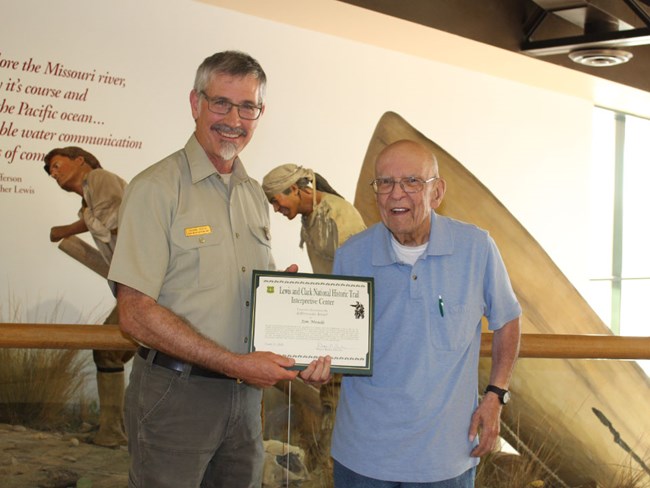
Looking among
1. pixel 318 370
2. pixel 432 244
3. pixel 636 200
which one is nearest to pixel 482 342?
pixel 432 244

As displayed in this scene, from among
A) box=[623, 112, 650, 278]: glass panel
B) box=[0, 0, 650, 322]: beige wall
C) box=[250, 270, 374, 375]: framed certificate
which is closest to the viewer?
box=[250, 270, 374, 375]: framed certificate

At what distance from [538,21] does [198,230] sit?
538 centimetres

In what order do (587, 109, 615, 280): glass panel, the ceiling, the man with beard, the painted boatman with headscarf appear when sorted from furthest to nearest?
(587, 109, 615, 280): glass panel, the painted boatman with headscarf, the ceiling, the man with beard

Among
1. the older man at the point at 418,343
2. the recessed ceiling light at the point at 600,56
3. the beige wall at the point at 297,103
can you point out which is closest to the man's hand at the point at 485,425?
the older man at the point at 418,343

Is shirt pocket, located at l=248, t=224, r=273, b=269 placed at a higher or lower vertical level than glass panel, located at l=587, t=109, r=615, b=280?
lower

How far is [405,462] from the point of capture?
6.58ft

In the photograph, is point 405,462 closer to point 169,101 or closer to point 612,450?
point 612,450

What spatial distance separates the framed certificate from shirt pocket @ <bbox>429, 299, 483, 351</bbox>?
162mm

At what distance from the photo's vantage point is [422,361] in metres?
2.03

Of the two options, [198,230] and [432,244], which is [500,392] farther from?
[198,230]

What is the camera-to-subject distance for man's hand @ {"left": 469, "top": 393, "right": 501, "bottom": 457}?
2107 mm

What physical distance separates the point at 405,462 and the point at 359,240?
0.58 meters

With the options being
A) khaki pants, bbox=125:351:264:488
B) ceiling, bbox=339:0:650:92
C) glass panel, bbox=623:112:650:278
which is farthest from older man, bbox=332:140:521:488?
glass panel, bbox=623:112:650:278

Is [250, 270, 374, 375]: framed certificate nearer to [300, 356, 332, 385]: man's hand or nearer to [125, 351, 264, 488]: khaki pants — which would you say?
[300, 356, 332, 385]: man's hand
